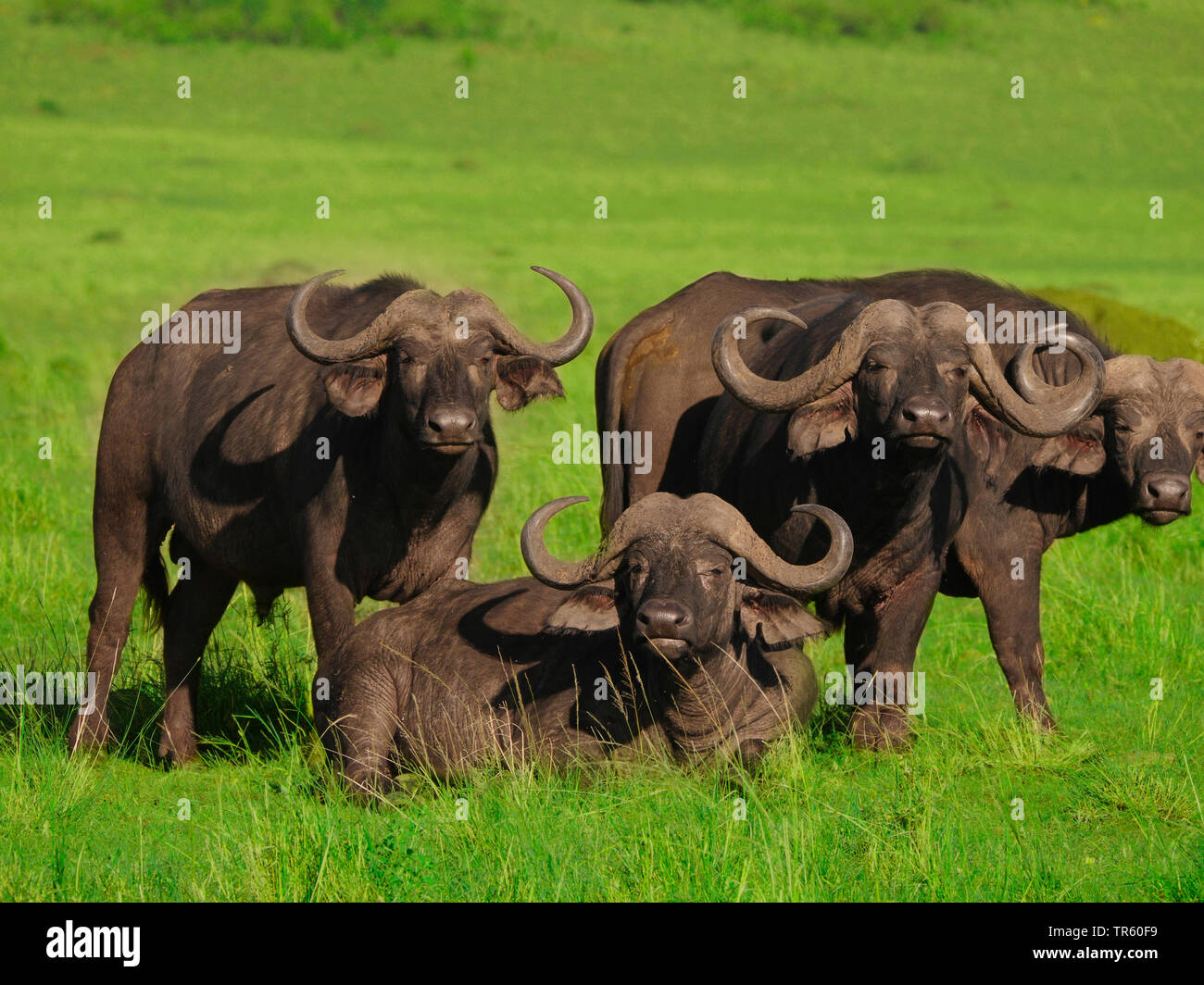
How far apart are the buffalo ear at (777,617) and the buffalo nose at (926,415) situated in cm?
79

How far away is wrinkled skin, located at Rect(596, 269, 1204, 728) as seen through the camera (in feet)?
25.4

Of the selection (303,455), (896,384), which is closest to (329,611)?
(303,455)

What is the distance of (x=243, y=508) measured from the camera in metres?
7.73

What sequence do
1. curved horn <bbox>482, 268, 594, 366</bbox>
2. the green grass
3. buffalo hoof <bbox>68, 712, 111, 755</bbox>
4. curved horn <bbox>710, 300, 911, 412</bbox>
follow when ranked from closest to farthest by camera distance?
the green grass
curved horn <bbox>710, 300, 911, 412</bbox>
curved horn <bbox>482, 268, 594, 366</bbox>
buffalo hoof <bbox>68, 712, 111, 755</bbox>

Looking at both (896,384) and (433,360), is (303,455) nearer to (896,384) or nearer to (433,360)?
(433,360)

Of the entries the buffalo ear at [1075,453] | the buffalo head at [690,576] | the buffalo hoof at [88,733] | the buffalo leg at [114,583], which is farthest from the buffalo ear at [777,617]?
the buffalo leg at [114,583]

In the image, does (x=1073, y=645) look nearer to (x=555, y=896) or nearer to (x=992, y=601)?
(x=992, y=601)

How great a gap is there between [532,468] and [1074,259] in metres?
→ 29.1

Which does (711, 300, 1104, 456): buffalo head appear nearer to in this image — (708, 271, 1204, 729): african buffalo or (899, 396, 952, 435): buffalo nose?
(899, 396, 952, 435): buffalo nose

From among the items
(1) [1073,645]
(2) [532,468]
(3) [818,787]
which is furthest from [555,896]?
(2) [532,468]

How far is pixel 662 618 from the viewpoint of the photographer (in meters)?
6.04

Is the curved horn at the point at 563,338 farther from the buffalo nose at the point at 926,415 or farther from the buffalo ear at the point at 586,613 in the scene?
the buffalo nose at the point at 926,415

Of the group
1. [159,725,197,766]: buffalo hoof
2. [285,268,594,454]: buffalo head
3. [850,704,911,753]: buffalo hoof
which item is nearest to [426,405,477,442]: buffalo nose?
[285,268,594,454]: buffalo head

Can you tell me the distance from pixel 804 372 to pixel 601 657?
1388mm
